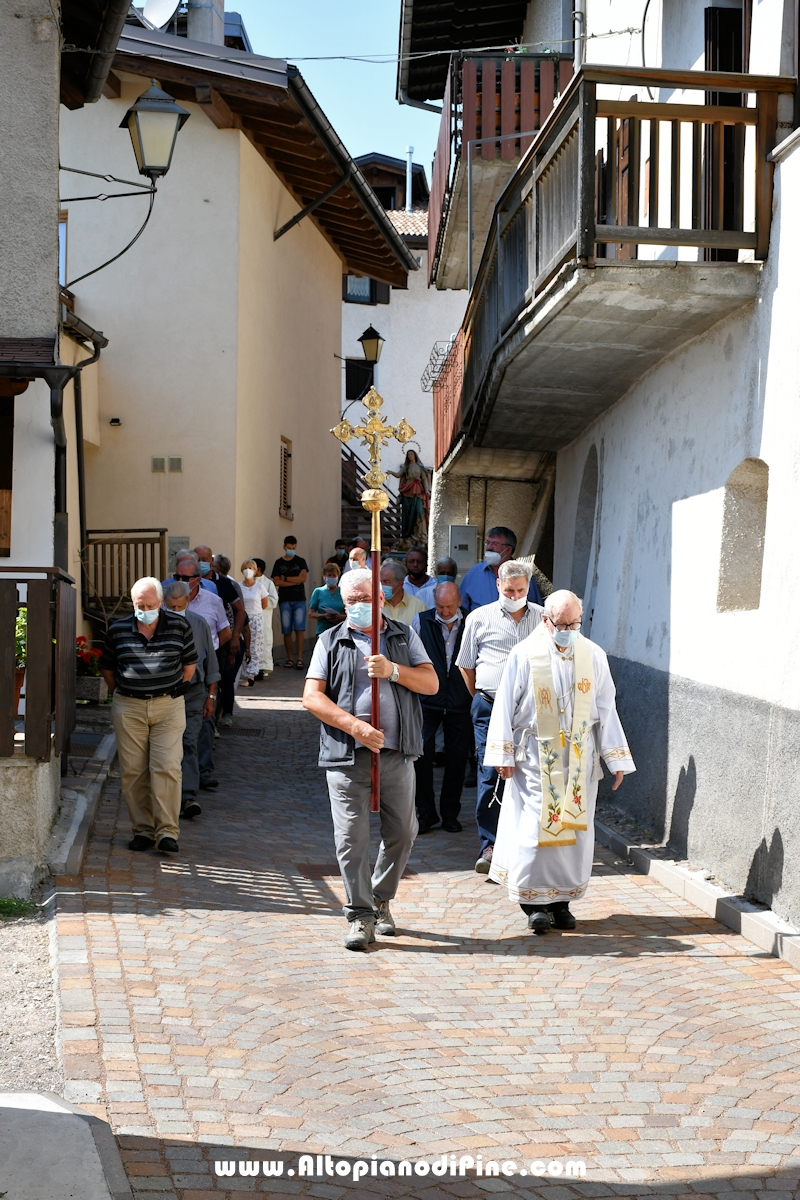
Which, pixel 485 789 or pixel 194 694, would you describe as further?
pixel 194 694

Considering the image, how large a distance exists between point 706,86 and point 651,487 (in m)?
3.41

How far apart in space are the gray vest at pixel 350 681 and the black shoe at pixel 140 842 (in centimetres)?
216

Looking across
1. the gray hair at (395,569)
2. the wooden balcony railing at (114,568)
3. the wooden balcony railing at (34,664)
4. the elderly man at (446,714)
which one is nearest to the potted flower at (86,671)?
the wooden balcony railing at (114,568)

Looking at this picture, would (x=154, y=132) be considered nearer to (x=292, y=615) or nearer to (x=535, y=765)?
(x=535, y=765)

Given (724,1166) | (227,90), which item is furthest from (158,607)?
(227,90)

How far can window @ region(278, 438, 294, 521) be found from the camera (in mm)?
24464

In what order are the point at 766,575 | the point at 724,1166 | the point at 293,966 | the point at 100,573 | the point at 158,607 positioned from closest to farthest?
the point at 724,1166, the point at 293,966, the point at 766,575, the point at 158,607, the point at 100,573

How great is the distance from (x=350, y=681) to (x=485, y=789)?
6.76 feet

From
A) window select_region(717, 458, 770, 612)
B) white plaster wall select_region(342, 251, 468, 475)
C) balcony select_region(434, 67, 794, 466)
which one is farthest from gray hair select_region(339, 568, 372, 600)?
white plaster wall select_region(342, 251, 468, 475)

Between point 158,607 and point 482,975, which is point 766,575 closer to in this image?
point 482,975

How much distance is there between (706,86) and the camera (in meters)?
8.50

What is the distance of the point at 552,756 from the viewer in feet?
26.1

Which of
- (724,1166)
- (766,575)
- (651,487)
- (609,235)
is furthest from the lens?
(651,487)

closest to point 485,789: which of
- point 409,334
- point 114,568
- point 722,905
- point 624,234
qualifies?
point 722,905
